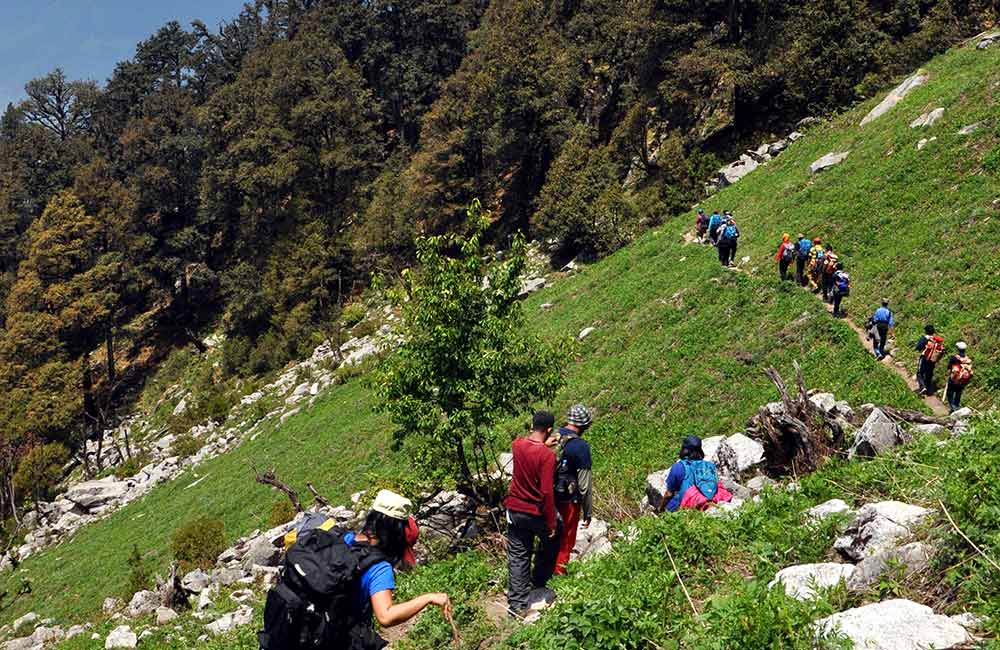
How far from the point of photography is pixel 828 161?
2284 centimetres

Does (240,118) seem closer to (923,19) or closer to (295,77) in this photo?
(295,77)

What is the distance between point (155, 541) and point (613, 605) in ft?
76.1

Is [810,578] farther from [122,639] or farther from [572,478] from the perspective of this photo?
[122,639]

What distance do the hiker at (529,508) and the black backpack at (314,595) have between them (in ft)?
8.43

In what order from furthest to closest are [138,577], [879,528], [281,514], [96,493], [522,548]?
[96,493] < [281,514] < [138,577] < [522,548] < [879,528]

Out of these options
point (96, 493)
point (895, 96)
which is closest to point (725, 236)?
point (895, 96)

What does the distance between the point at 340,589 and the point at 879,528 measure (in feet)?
14.4

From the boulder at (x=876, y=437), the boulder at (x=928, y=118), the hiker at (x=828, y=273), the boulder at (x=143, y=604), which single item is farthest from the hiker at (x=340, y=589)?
the boulder at (x=928, y=118)

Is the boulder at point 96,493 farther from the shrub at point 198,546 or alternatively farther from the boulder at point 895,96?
the boulder at point 895,96

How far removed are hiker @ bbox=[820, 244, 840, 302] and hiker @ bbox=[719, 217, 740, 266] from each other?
3.57 meters

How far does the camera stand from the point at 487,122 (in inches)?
1693

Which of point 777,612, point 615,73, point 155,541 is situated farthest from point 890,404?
point 615,73

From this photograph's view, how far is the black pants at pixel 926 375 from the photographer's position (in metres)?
11.9

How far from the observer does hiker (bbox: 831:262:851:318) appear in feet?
48.5
